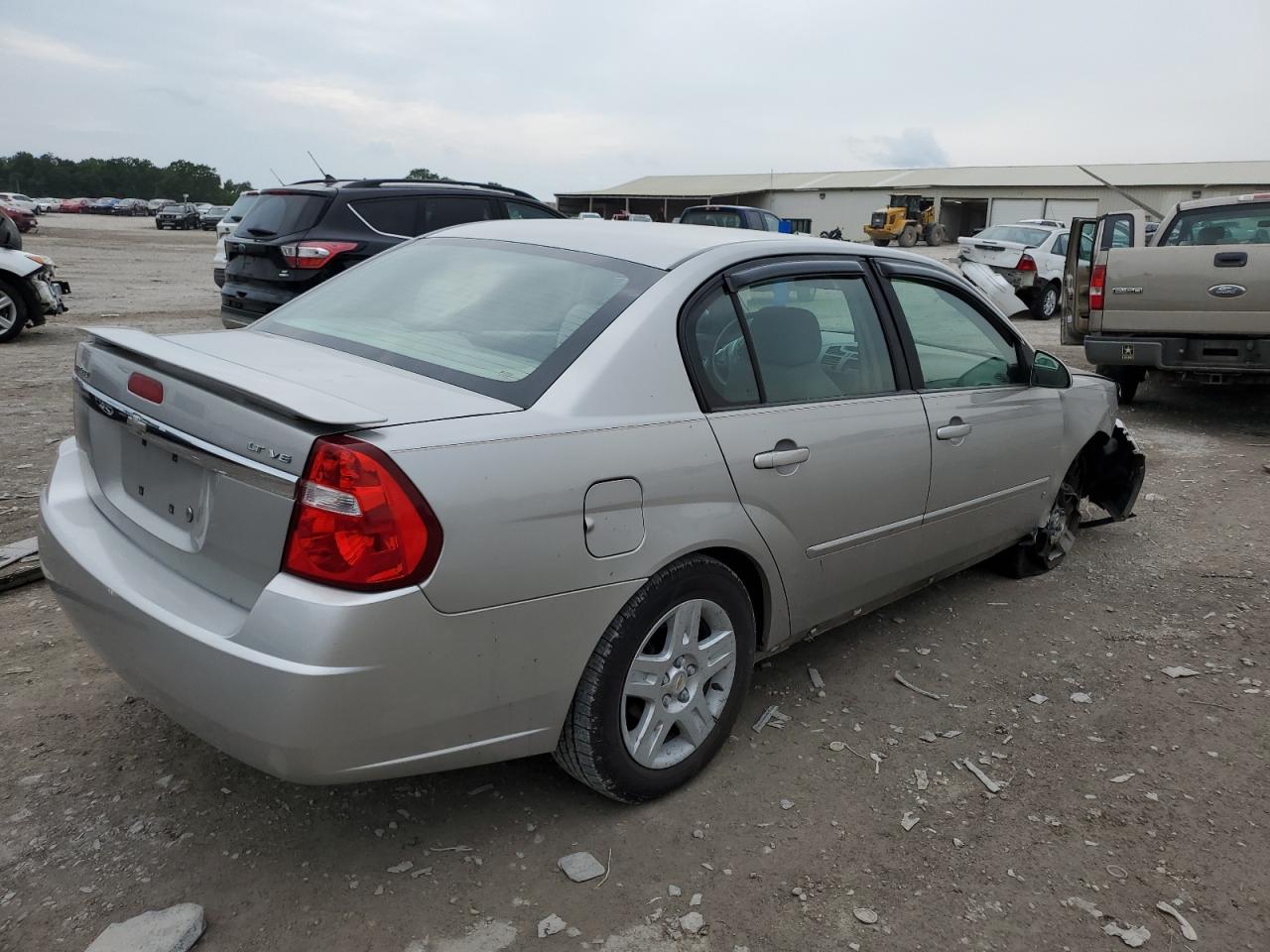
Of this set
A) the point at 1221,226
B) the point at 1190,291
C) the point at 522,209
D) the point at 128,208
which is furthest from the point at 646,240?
the point at 128,208

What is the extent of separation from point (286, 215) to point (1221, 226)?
8.19 meters

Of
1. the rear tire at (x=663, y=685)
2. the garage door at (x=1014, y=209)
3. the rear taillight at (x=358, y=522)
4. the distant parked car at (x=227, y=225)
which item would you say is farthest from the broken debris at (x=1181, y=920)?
the garage door at (x=1014, y=209)

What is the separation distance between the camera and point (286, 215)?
884 cm

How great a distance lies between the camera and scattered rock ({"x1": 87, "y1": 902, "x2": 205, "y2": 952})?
2201 millimetres

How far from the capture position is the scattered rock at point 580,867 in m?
2.57

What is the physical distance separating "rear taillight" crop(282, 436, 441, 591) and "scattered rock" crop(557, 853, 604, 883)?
0.94m

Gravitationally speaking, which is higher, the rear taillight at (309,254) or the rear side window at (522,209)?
the rear side window at (522,209)

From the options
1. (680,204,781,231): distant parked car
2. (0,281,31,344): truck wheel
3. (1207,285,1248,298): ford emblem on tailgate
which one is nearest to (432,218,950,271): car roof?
(1207,285,1248,298): ford emblem on tailgate

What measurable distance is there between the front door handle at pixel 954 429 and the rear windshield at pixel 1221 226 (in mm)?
5836

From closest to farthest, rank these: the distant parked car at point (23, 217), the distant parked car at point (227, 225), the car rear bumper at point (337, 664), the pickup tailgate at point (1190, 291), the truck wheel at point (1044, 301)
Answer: the car rear bumper at point (337, 664) → the pickup tailgate at point (1190, 291) → the distant parked car at point (227, 225) → the truck wheel at point (1044, 301) → the distant parked car at point (23, 217)

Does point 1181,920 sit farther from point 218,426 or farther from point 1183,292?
point 1183,292

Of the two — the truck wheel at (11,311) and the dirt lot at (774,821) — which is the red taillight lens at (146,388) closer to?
the dirt lot at (774,821)

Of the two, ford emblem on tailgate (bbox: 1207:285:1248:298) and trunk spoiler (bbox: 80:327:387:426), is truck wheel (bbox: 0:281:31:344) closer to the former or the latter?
trunk spoiler (bbox: 80:327:387:426)

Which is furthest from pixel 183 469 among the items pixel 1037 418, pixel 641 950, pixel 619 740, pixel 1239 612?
pixel 1239 612
